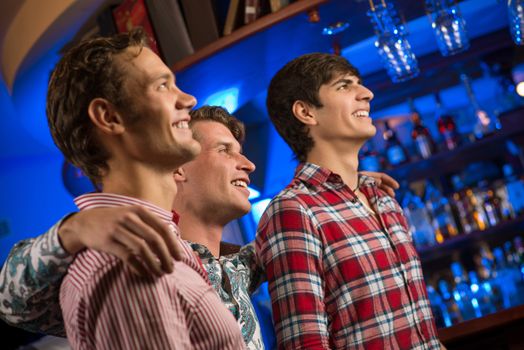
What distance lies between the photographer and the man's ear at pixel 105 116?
4.30 feet

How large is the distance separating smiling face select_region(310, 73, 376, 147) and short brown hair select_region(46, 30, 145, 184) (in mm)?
914

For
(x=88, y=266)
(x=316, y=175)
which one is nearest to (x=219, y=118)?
(x=316, y=175)

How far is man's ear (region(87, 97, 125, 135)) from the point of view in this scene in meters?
1.31

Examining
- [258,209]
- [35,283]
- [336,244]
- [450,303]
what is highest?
[258,209]

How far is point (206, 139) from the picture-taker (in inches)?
82.1

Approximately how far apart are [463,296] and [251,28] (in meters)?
1.98

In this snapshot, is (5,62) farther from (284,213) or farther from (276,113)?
(284,213)

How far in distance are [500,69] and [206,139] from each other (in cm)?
256

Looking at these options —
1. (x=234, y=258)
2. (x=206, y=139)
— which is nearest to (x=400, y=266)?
(x=234, y=258)

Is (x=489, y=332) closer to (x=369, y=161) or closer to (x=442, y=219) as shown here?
(x=442, y=219)

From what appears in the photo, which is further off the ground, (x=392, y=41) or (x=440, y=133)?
(x=440, y=133)

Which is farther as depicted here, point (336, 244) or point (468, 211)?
point (468, 211)

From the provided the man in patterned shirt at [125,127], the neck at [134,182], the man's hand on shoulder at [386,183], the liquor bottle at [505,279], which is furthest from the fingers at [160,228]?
the liquor bottle at [505,279]

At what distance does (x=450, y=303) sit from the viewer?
3.72 meters
